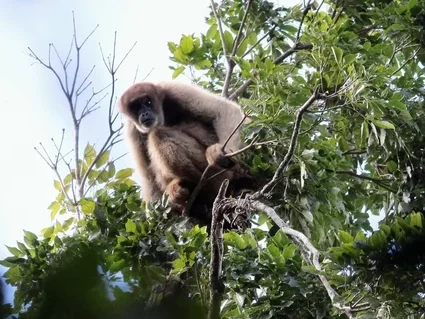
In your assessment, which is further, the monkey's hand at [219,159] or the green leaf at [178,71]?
the green leaf at [178,71]

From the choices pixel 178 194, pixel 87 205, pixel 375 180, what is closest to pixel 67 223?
pixel 87 205

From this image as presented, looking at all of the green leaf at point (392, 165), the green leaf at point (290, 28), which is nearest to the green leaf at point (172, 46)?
the green leaf at point (290, 28)

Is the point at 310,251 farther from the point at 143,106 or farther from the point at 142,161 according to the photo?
the point at 143,106

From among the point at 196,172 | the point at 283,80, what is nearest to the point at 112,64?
the point at 196,172

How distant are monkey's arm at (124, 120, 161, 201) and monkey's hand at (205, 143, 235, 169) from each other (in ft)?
3.16

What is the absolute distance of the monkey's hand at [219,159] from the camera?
490cm

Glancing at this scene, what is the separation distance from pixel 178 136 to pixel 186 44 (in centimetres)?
94

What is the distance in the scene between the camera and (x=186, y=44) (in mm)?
5965

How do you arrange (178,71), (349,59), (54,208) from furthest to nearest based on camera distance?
(178,71), (54,208), (349,59)

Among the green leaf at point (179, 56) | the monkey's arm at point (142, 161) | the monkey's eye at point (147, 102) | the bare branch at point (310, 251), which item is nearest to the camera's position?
the bare branch at point (310, 251)

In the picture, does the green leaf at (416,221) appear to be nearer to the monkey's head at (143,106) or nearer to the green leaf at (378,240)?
the green leaf at (378,240)

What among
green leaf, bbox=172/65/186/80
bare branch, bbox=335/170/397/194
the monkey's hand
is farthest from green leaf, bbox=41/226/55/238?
bare branch, bbox=335/170/397/194

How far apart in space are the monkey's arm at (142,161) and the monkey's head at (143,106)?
7 cm

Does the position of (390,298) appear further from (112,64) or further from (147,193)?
(112,64)
